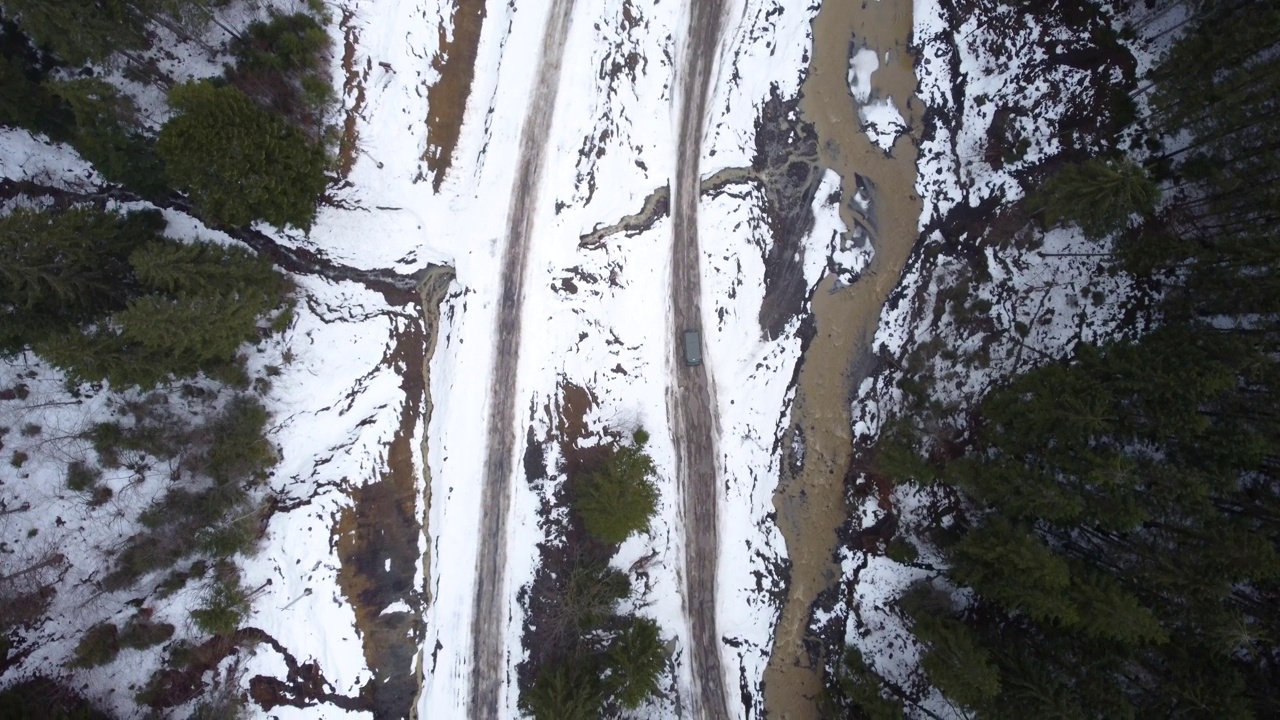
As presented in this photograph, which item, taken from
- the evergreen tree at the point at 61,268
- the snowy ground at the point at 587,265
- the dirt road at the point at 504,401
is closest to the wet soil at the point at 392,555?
the snowy ground at the point at 587,265

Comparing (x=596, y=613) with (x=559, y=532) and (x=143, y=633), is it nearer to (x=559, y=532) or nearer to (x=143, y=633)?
(x=559, y=532)

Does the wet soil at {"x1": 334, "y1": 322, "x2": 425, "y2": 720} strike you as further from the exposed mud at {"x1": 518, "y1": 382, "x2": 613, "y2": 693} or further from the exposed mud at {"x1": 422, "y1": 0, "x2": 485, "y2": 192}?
the exposed mud at {"x1": 422, "y1": 0, "x2": 485, "y2": 192}

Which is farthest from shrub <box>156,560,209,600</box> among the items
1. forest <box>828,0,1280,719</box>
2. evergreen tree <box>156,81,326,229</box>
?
forest <box>828,0,1280,719</box>

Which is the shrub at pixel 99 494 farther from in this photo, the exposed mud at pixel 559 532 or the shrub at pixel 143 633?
the exposed mud at pixel 559 532

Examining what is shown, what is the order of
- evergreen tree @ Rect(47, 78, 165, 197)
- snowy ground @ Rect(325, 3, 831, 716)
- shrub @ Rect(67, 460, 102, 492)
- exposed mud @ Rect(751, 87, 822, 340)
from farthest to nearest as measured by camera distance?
exposed mud @ Rect(751, 87, 822, 340) < snowy ground @ Rect(325, 3, 831, 716) < shrub @ Rect(67, 460, 102, 492) < evergreen tree @ Rect(47, 78, 165, 197)

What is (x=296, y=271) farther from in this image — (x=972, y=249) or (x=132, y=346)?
(x=972, y=249)

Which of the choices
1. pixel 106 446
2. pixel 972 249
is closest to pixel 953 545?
pixel 972 249

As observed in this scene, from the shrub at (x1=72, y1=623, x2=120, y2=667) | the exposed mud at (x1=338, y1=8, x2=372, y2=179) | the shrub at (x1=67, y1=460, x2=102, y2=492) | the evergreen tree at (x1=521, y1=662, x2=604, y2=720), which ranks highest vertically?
the exposed mud at (x1=338, y1=8, x2=372, y2=179)
